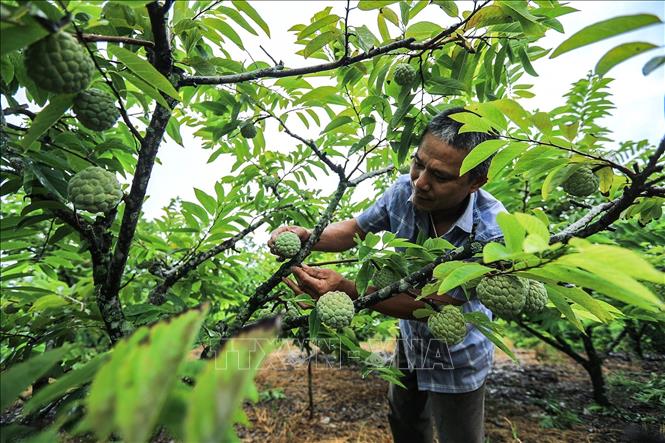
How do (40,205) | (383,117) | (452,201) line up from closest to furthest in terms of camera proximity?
(40,205) < (383,117) < (452,201)

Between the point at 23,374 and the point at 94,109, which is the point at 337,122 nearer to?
the point at 94,109

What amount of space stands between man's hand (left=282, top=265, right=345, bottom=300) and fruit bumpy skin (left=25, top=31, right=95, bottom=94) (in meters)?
1.06

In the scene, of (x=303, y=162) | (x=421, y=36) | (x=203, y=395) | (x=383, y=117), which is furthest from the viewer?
(x=303, y=162)

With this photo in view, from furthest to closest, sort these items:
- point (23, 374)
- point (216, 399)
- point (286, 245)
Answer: point (286, 245)
point (23, 374)
point (216, 399)

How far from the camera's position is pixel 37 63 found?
0.61 metres

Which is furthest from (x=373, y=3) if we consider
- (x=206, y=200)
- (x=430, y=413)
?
(x=430, y=413)

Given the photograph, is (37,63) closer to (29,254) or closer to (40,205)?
(40,205)

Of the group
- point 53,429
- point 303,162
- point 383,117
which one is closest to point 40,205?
point 53,429

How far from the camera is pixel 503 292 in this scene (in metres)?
1.01

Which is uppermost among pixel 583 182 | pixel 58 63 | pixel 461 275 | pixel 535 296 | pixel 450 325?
pixel 58 63

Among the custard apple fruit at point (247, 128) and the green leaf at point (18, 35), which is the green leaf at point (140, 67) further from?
the custard apple fruit at point (247, 128)

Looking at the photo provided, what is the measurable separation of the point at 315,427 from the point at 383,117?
124 inches

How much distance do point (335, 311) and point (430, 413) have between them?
6.58 feet

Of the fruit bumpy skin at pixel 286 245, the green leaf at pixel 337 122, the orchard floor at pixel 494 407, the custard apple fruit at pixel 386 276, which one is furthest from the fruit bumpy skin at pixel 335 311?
the orchard floor at pixel 494 407
